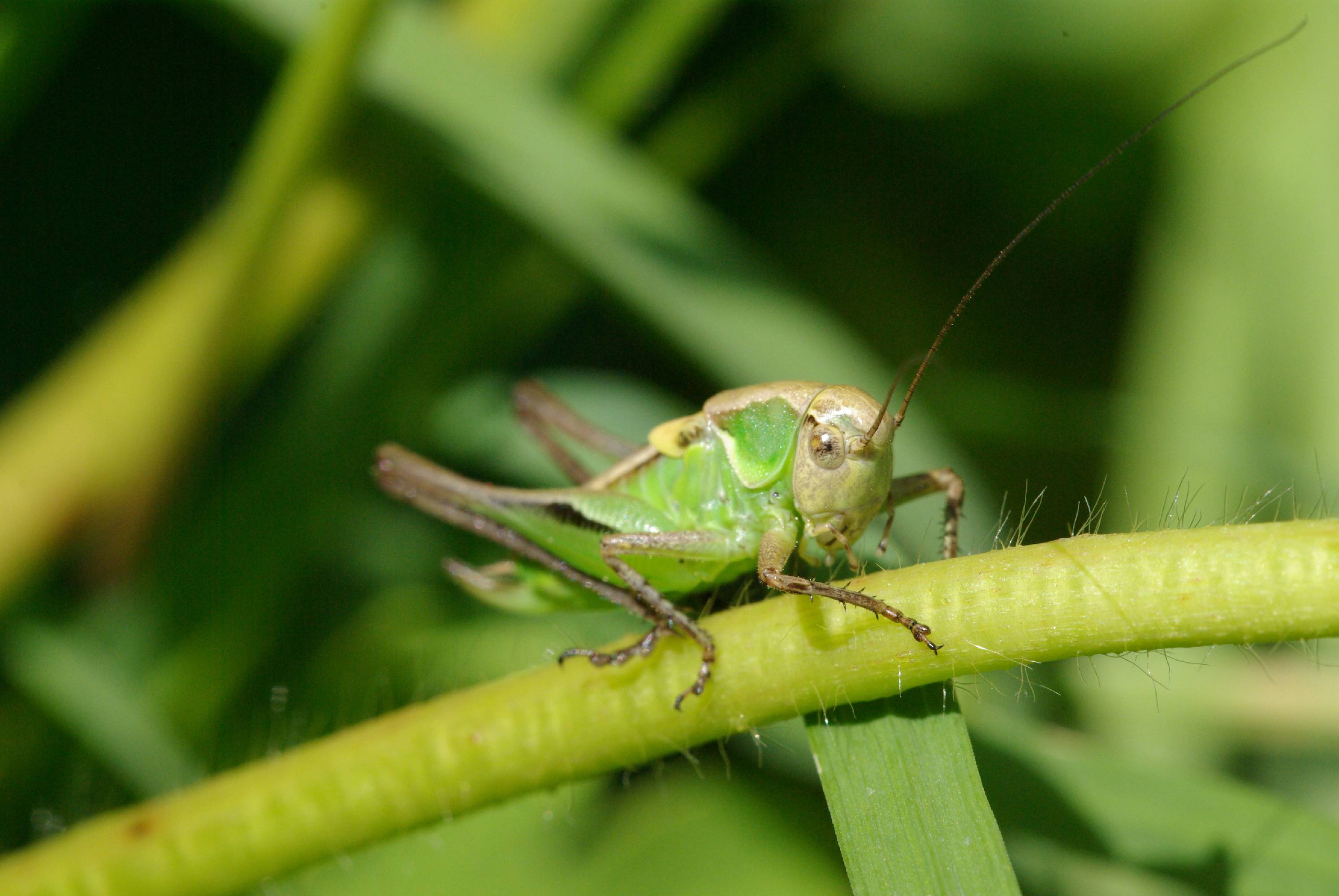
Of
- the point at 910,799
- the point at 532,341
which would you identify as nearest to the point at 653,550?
the point at 910,799

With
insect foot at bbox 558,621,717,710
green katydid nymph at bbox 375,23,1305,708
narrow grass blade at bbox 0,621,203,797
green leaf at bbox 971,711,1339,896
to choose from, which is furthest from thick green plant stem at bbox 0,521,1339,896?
narrow grass blade at bbox 0,621,203,797

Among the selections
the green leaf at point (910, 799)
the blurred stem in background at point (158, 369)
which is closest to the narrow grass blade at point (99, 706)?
the blurred stem in background at point (158, 369)

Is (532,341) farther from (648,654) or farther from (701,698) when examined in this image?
(701,698)

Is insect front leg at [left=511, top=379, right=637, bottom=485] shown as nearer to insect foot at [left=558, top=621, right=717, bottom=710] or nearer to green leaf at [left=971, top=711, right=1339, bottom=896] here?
insect foot at [left=558, top=621, right=717, bottom=710]

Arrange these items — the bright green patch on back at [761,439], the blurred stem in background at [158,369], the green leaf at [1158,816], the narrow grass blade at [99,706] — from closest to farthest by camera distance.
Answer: the green leaf at [1158,816] < the bright green patch on back at [761,439] < the narrow grass blade at [99,706] < the blurred stem in background at [158,369]

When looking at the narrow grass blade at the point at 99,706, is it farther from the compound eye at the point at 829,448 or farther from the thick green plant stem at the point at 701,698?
the compound eye at the point at 829,448

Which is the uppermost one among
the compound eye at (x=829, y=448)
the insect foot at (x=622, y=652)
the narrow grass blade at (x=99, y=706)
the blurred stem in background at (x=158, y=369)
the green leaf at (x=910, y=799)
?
the compound eye at (x=829, y=448)

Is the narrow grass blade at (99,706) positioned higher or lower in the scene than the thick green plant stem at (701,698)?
lower
